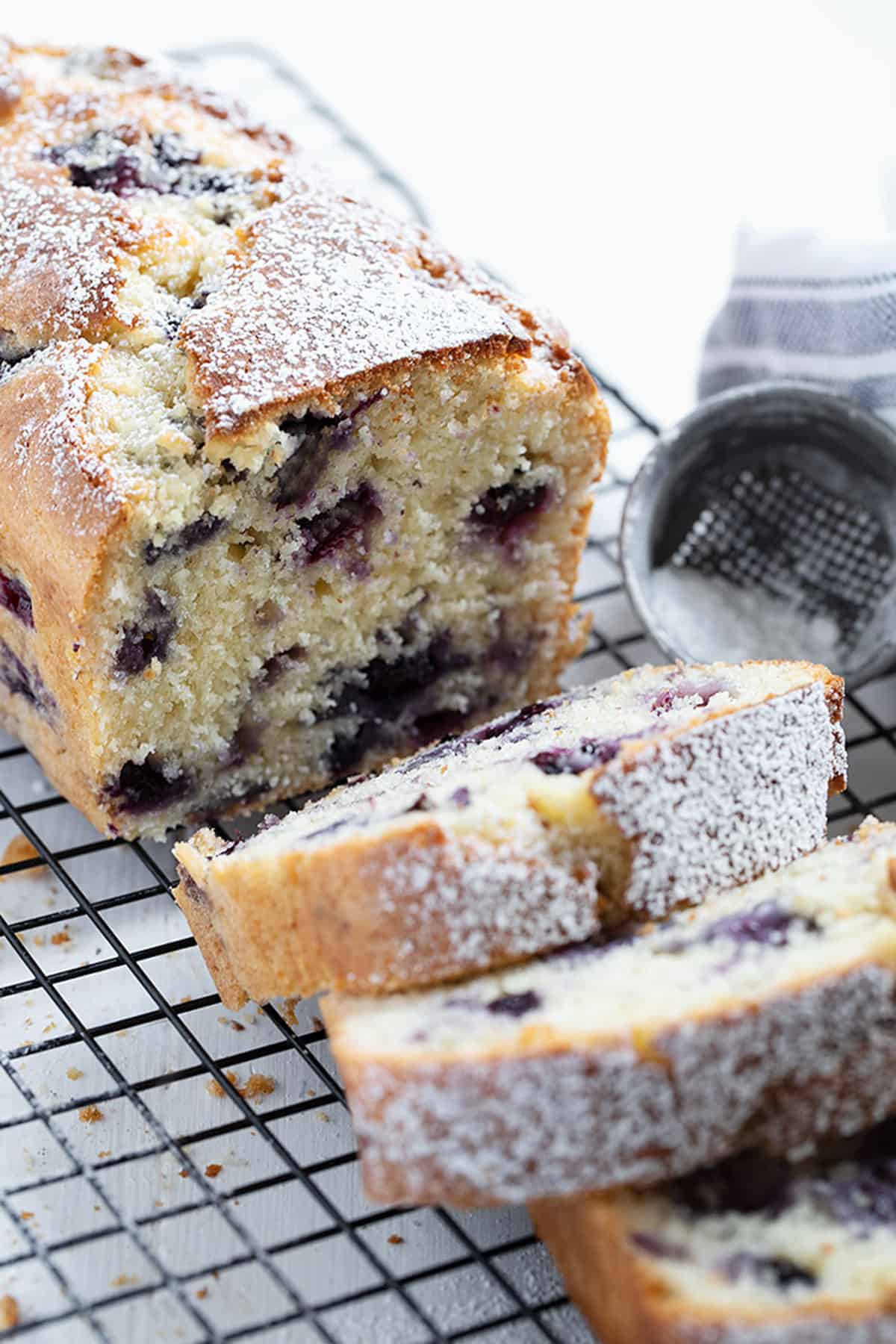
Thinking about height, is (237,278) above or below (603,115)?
above

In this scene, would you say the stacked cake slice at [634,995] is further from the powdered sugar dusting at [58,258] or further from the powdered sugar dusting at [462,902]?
the powdered sugar dusting at [58,258]

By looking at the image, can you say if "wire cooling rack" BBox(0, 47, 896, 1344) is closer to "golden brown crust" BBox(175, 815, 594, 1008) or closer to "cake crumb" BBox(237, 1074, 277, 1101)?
"cake crumb" BBox(237, 1074, 277, 1101)

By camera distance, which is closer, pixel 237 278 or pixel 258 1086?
pixel 258 1086

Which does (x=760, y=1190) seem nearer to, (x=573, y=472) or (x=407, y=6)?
(x=573, y=472)

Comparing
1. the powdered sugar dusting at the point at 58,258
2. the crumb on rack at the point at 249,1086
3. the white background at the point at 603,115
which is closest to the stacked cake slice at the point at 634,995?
the crumb on rack at the point at 249,1086

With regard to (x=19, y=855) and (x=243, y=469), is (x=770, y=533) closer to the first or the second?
(x=243, y=469)

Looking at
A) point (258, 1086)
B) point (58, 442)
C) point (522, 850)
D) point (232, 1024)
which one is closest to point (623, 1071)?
point (522, 850)
